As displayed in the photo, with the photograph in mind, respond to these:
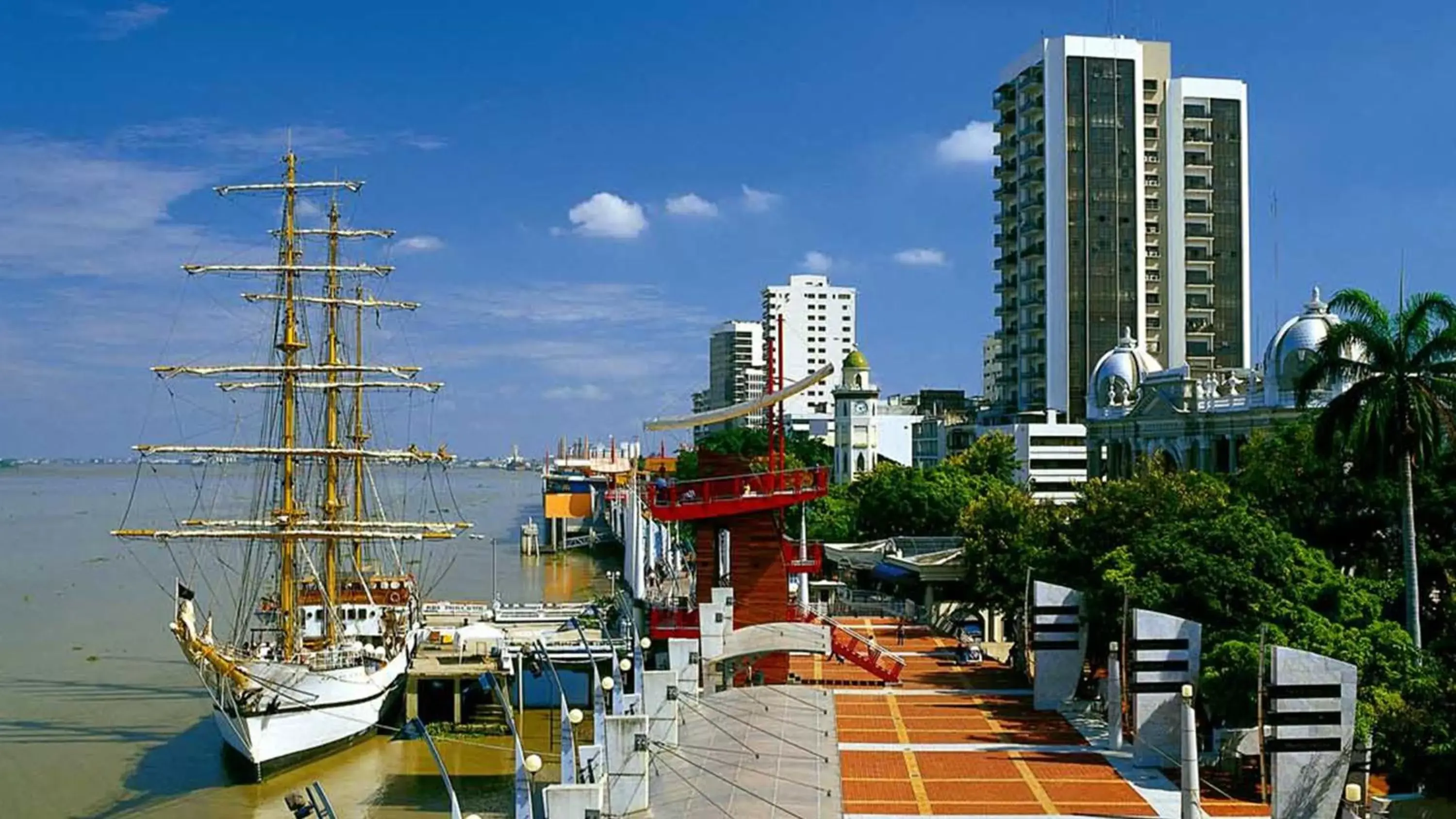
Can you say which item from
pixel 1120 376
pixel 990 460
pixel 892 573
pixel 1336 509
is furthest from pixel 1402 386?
pixel 1120 376

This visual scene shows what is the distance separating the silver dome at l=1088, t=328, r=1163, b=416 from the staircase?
4978 cm

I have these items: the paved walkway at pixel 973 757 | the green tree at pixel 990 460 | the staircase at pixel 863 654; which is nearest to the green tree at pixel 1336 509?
the paved walkway at pixel 973 757

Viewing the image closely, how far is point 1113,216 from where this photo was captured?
102 m

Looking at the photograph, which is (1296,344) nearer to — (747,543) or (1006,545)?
(1006,545)

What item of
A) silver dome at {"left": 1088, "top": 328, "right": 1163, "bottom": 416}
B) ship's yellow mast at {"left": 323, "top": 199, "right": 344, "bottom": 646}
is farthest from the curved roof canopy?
silver dome at {"left": 1088, "top": 328, "right": 1163, "bottom": 416}

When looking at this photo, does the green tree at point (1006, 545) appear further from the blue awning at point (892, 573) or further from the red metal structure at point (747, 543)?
the red metal structure at point (747, 543)

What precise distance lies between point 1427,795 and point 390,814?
23874 millimetres

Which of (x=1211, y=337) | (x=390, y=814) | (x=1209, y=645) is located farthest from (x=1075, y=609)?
(x=1211, y=337)

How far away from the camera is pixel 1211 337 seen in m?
107

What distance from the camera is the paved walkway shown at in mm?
25578

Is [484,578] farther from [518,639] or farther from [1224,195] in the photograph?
[1224,195]

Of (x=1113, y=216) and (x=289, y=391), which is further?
(x=1113, y=216)

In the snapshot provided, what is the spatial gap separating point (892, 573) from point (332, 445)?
24891 mm

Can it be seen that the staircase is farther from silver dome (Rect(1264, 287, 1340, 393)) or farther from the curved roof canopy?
silver dome (Rect(1264, 287, 1340, 393))
